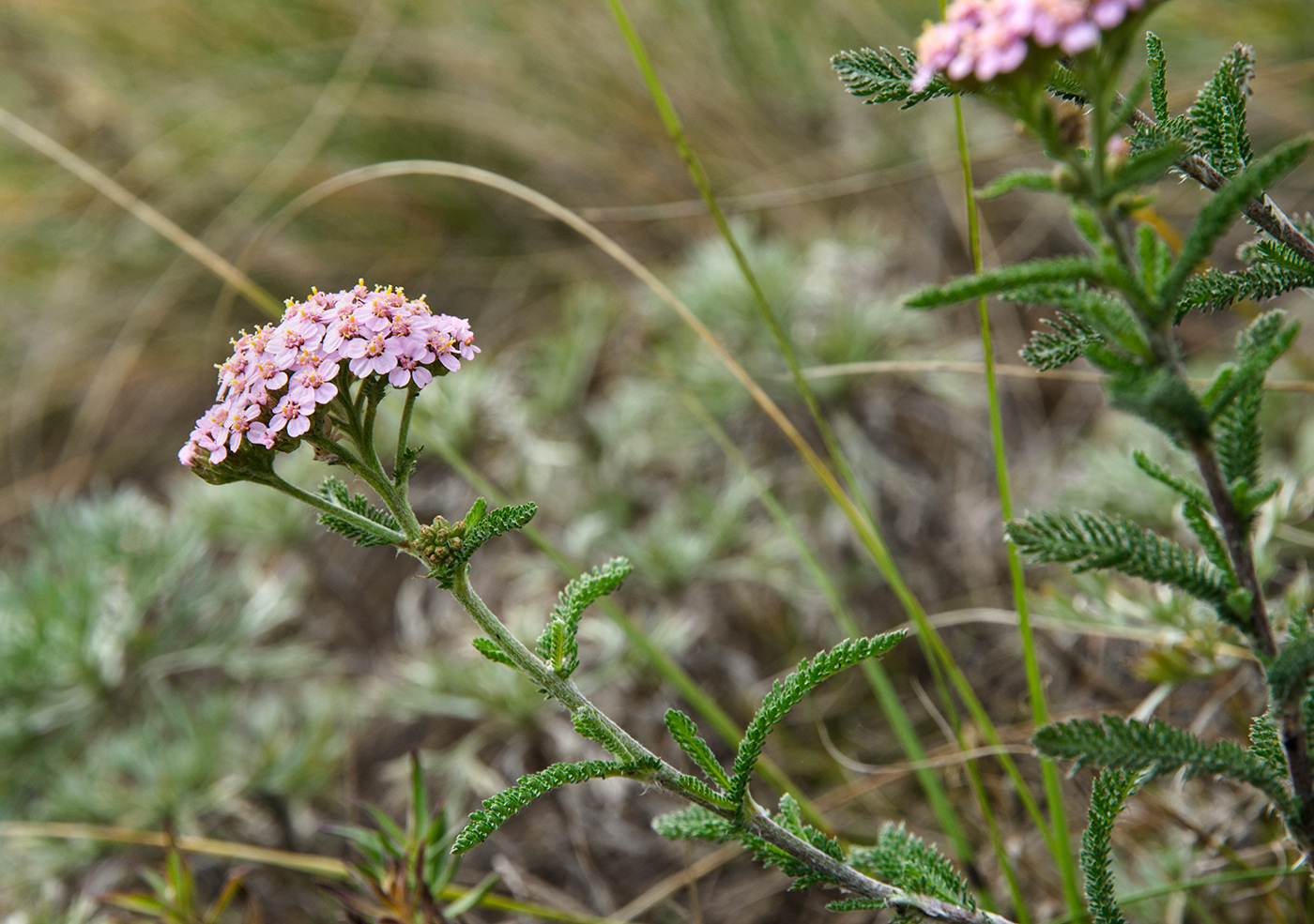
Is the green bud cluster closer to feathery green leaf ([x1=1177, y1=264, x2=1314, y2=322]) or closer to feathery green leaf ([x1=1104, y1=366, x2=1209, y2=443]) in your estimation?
feathery green leaf ([x1=1104, y1=366, x2=1209, y2=443])

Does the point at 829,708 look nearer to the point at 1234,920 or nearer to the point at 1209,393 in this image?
the point at 1234,920

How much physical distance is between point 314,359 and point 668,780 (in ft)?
1.84

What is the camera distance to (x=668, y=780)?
3.24ft

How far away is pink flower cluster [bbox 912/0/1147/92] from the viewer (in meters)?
0.69

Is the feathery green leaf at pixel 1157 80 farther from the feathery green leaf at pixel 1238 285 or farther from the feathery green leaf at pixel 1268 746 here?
the feathery green leaf at pixel 1268 746

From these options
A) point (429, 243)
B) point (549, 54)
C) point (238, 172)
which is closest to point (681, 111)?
point (549, 54)

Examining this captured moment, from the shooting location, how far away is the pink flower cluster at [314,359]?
978mm

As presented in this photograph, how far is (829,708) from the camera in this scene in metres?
2.44

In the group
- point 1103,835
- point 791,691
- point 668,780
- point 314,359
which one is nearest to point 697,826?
point 668,780

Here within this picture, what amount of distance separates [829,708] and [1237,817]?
959mm

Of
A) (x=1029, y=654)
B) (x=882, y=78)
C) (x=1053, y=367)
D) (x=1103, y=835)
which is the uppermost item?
(x=882, y=78)

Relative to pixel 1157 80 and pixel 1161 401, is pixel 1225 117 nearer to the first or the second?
pixel 1157 80

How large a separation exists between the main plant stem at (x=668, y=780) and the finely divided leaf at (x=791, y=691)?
5 cm

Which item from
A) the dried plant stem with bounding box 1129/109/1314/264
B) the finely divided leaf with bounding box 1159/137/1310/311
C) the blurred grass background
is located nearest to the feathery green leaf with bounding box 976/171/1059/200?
the finely divided leaf with bounding box 1159/137/1310/311
